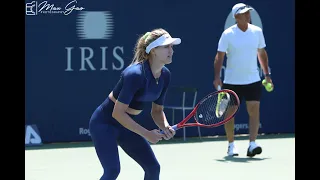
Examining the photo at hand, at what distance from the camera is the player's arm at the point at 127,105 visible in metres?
5.57

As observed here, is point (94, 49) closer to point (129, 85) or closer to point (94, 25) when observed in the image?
point (94, 25)

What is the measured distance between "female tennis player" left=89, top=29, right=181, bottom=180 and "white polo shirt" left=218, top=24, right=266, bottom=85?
130 inches

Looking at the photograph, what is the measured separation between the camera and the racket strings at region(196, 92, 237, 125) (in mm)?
6438

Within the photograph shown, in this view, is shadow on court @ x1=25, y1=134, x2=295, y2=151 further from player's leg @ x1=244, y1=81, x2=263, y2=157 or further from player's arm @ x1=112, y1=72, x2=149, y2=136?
player's arm @ x1=112, y1=72, x2=149, y2=136

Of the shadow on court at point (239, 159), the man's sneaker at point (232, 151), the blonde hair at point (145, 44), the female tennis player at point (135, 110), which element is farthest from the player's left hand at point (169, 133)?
the man's sneaker at point (232, 151)

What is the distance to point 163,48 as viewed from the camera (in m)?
5.78

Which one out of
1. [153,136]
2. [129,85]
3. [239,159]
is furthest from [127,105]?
[239,159]

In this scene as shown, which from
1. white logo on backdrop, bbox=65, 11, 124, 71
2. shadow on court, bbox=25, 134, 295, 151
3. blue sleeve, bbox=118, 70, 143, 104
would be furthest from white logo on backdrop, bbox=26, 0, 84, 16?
blue sleeve, bbox=118, 70, 143, 104

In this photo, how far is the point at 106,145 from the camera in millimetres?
5730

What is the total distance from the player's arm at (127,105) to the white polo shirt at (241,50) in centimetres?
361

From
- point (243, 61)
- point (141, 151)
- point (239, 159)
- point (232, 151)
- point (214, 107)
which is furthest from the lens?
point (232, 151)

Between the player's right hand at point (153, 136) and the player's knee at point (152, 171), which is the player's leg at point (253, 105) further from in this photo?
the player's right hand at point (153, 136)

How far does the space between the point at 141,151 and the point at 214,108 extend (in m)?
1.10
